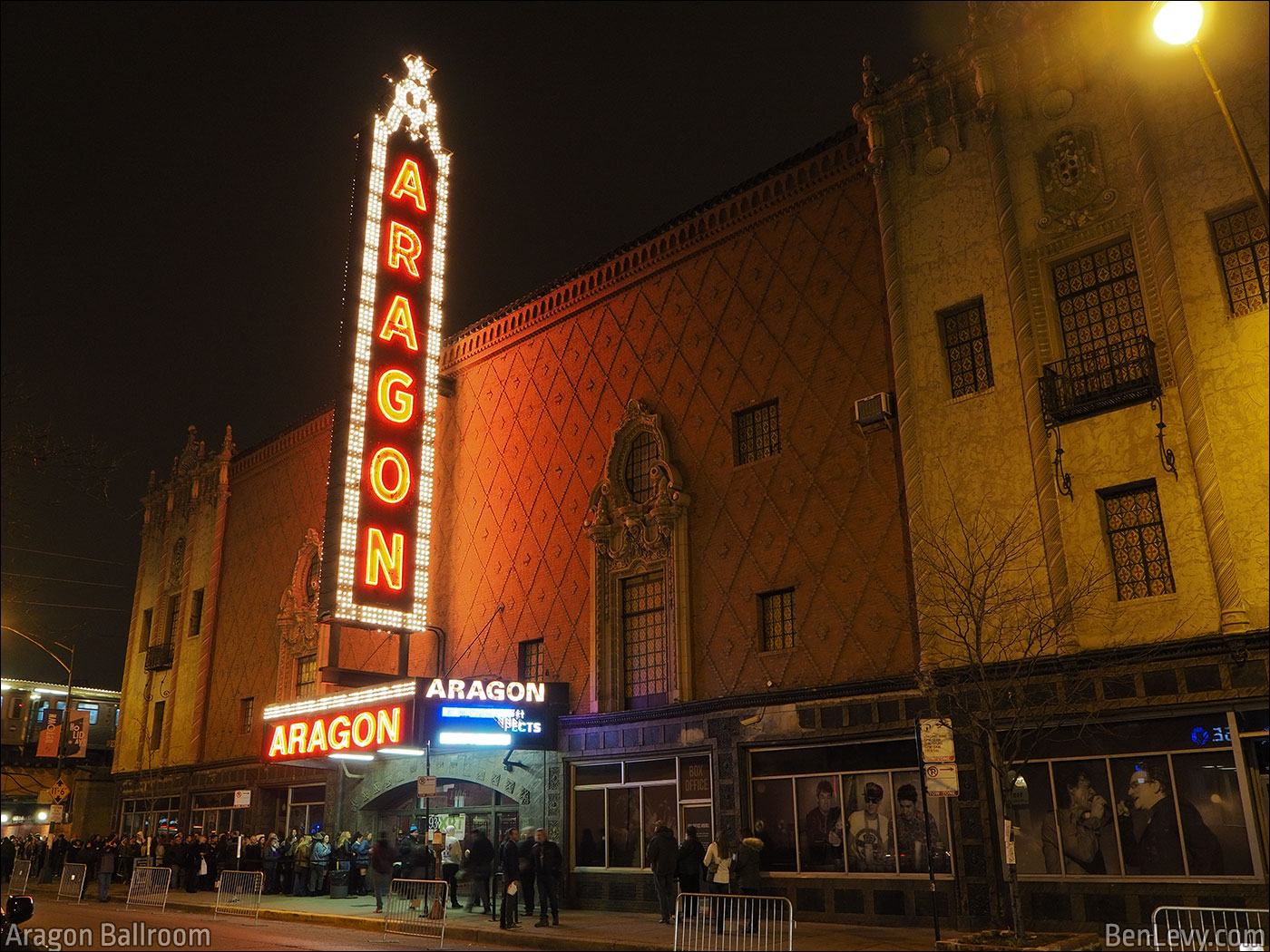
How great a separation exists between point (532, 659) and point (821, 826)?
10159 mm

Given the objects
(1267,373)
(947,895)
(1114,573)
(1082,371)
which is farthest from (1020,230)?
(947,895)

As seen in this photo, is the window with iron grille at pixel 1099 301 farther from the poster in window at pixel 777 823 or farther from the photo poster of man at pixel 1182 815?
the poster in window at pixel 777 823

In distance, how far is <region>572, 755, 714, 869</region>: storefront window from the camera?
2231 centimetres

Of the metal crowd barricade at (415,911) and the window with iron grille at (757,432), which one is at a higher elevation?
the window with iron grille at (757,432)

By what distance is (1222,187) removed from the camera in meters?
17.0

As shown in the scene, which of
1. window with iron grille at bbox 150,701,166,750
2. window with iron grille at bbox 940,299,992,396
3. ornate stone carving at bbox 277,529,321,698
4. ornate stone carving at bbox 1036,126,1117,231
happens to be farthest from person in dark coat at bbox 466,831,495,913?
window with iron grille at bbox 150,701,166,750

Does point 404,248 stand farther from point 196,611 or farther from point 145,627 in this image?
point 145,627

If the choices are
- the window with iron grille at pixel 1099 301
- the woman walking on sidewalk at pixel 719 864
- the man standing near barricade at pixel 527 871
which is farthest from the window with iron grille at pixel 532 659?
the window with iron grille at pixel 1099 301

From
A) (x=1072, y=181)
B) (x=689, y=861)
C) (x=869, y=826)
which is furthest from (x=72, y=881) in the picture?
(x=1072, y=181)

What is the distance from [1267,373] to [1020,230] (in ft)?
17.6

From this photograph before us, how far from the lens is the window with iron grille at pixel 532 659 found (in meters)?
27.2

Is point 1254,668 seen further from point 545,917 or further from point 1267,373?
point 545,917

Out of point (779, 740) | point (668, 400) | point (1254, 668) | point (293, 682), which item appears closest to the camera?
point (1254, 668)

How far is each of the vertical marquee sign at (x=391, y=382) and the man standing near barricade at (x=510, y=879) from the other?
7.55m
